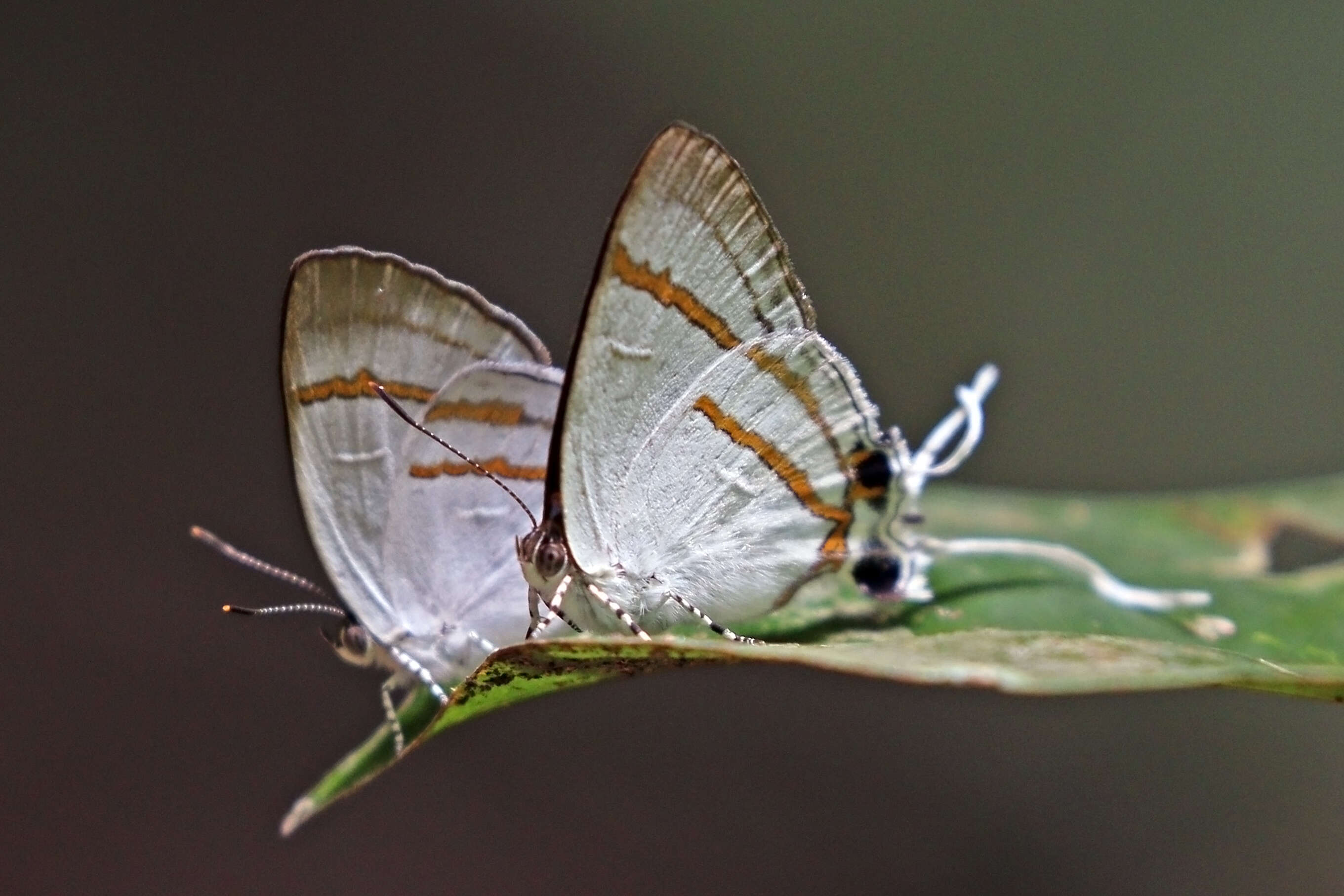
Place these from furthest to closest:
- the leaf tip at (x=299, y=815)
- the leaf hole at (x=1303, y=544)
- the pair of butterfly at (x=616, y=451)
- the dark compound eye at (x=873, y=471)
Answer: the leaf hole at (x=1303, y=544), the dark compound eye at (x=873, y=471), the pair of butterfly at (x=616, y=451), the leaf tip at (x=299, y=815)

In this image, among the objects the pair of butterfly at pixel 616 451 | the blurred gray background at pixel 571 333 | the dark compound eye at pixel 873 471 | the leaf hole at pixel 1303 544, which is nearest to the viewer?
the pair of butterfly at pixel 616 451

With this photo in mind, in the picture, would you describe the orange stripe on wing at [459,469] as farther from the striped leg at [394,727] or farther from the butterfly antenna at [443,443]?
the striped leg at [394,727]

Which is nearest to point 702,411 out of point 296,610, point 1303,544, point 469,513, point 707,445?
point 707,445

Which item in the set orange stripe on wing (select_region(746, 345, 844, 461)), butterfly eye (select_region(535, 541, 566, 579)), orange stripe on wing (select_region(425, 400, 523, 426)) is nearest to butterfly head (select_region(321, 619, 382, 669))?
orange stripe on wing (select_region(425, 400, 523, 426))

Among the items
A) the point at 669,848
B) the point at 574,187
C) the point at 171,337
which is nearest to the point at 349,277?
the point at 669,848

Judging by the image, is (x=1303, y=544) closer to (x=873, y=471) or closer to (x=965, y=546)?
(x=965, y=546)

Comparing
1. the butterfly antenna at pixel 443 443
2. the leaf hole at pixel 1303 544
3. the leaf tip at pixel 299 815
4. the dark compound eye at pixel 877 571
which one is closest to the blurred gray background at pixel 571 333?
the leaf hole at pixel 1303 544
